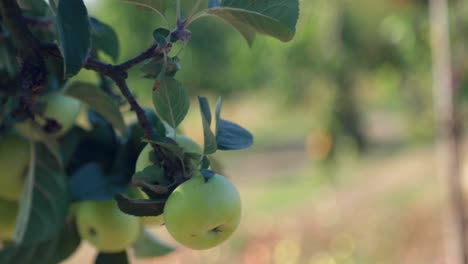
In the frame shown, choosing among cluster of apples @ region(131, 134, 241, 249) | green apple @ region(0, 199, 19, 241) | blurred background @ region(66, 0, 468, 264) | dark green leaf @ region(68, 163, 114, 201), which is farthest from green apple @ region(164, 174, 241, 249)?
blurred background @ region(66, 0, 468, 264)

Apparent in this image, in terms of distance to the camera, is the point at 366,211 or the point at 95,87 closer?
the point at 95,87

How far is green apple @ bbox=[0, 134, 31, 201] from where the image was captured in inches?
27.2

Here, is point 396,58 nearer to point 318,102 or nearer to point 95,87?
point 318,102

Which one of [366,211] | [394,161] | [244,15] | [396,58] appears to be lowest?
[394,161]

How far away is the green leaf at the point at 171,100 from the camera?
46 centimetres

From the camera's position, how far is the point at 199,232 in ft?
1.45

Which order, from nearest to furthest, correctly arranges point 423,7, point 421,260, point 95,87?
point 95,87 → point 421,260 → point 423,7

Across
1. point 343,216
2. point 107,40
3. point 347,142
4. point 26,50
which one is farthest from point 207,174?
point 347,142

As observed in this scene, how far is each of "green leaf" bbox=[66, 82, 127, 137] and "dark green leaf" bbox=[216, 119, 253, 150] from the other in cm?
15

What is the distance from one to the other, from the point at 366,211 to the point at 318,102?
0.86 m

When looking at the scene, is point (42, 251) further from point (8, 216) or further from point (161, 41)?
point (161, 41)

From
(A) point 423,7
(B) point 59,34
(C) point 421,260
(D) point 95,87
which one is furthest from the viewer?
(A) point 423,7

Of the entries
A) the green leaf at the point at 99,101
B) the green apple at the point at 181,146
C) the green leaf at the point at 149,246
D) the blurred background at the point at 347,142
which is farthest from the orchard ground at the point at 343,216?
the green apple at the point at 181,146

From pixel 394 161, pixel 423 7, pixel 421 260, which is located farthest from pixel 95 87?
pixel 394 161
